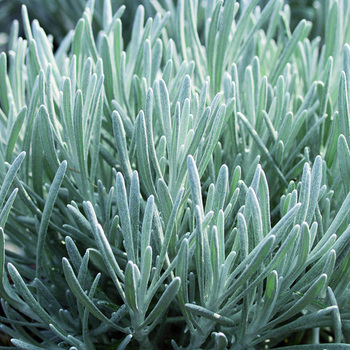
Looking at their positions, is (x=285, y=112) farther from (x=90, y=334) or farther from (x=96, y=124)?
(x=90, y=334)

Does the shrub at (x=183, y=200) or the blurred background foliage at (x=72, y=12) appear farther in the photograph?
the blurred background foliage at (x=72, y=12)

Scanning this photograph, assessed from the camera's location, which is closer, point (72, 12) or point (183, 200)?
point (183, 200)

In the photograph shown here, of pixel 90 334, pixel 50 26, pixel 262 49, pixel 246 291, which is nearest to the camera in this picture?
pixel 246 291

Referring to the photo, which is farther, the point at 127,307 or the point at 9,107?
the point at 9,107

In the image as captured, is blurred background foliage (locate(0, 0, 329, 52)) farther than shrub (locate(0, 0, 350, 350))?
Yes

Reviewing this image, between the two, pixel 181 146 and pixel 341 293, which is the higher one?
→ pixel 181 146

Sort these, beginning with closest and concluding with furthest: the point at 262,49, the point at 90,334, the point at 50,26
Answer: the point at 90,334 → the point at 262,49 → the point at 50,26

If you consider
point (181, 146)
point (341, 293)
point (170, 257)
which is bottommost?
point (341, 293)

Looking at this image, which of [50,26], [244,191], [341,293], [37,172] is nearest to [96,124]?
[37,172]
